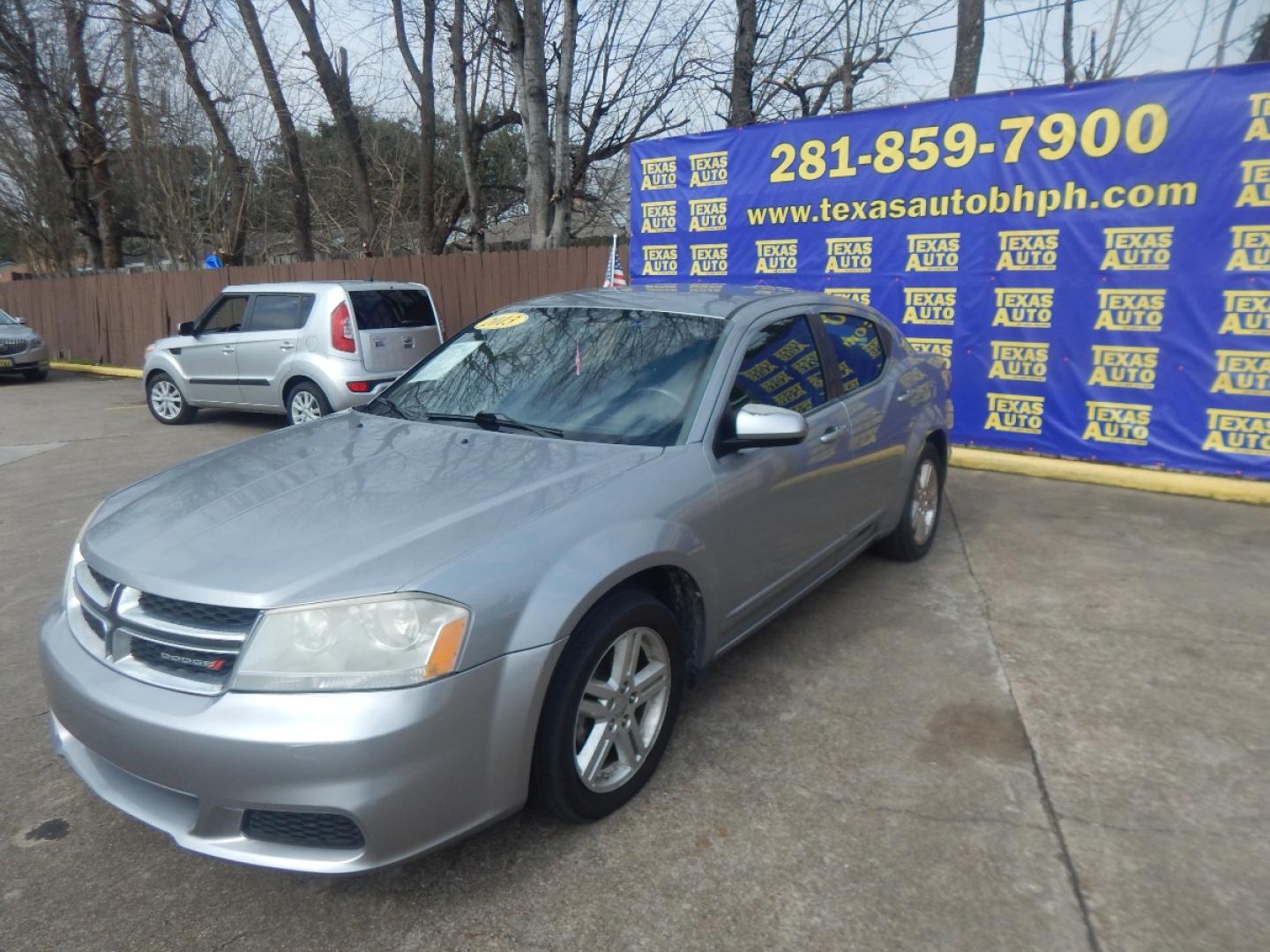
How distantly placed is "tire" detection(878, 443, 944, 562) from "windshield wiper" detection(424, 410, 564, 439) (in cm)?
244

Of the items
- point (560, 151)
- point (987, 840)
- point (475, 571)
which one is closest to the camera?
point (475, 571)

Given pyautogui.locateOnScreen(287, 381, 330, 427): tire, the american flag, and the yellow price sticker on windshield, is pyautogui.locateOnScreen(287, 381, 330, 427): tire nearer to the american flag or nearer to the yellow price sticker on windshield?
the american flag

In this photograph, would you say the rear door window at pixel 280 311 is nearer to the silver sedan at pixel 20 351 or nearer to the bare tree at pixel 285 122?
the bare tree at pixel 285 122

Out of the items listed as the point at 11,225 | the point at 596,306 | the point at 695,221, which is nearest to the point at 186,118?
the point at 11,225

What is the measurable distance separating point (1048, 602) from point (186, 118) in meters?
22.4

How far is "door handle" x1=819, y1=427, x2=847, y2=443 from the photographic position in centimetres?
388

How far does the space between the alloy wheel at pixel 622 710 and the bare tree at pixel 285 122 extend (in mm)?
15262

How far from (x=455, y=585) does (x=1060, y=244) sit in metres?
6.73

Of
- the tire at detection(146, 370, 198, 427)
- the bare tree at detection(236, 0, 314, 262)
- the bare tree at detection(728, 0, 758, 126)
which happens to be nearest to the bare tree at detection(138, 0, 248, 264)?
the bare tree at detection(236, 0, 314, 262)

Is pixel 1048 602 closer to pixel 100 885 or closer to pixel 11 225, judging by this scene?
pixel 100 885

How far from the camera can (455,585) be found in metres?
2.29

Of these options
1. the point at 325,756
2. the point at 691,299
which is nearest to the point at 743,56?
the point at 691,299

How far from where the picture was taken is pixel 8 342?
15609 mm

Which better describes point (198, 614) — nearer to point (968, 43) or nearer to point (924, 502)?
point (924, 502)
